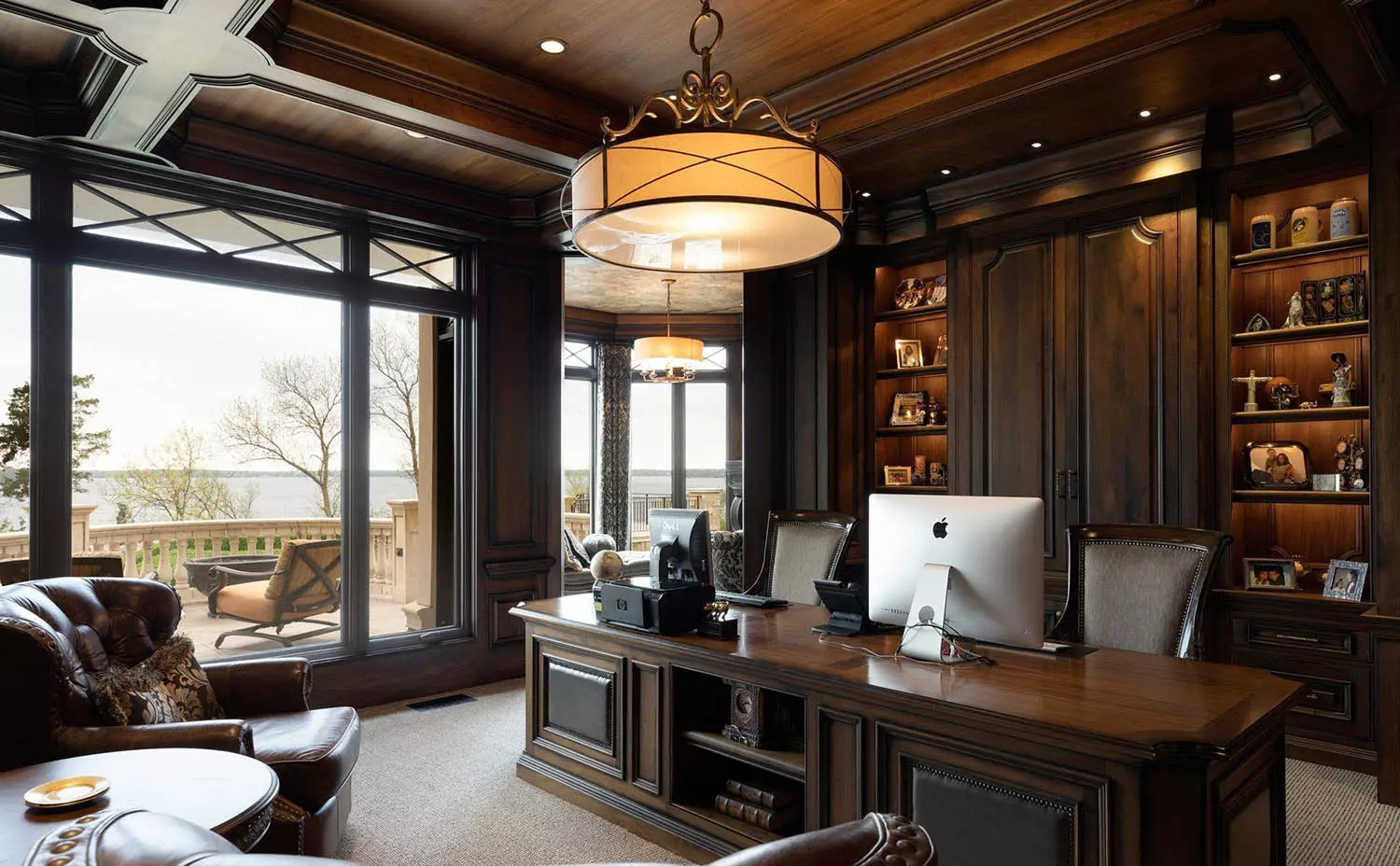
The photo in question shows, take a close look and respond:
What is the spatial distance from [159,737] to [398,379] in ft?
9.86

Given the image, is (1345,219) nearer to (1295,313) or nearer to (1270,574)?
(1295,313)

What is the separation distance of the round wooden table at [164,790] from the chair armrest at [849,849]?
1549mm

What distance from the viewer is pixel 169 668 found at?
9.55ft

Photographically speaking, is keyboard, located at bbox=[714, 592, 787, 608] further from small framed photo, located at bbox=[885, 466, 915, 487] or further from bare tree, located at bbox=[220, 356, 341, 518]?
bare tree, located at bbox=[220, 356, 341, 518]

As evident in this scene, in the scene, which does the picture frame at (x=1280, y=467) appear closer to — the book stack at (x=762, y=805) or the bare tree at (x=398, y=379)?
the book stack at (x=762, y=805)

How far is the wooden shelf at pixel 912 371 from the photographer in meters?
5.18

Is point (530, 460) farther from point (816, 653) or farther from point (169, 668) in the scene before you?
point (816, 653)

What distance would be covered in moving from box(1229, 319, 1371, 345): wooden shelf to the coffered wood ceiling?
789 mm

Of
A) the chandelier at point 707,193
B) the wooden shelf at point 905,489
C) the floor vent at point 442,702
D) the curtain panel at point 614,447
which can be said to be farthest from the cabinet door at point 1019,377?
the curtain panel at point 614,447

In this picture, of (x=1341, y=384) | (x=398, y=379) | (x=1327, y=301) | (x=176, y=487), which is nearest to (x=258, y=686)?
(x=176, y=487)

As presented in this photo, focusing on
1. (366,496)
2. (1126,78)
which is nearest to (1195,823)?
(1126,78)

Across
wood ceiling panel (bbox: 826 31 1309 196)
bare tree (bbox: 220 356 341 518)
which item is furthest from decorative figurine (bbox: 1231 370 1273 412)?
bare tree (bbox: 220 356 341 518)

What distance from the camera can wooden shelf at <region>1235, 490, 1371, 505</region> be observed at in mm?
3750

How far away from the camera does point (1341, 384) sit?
3801 millimetres
